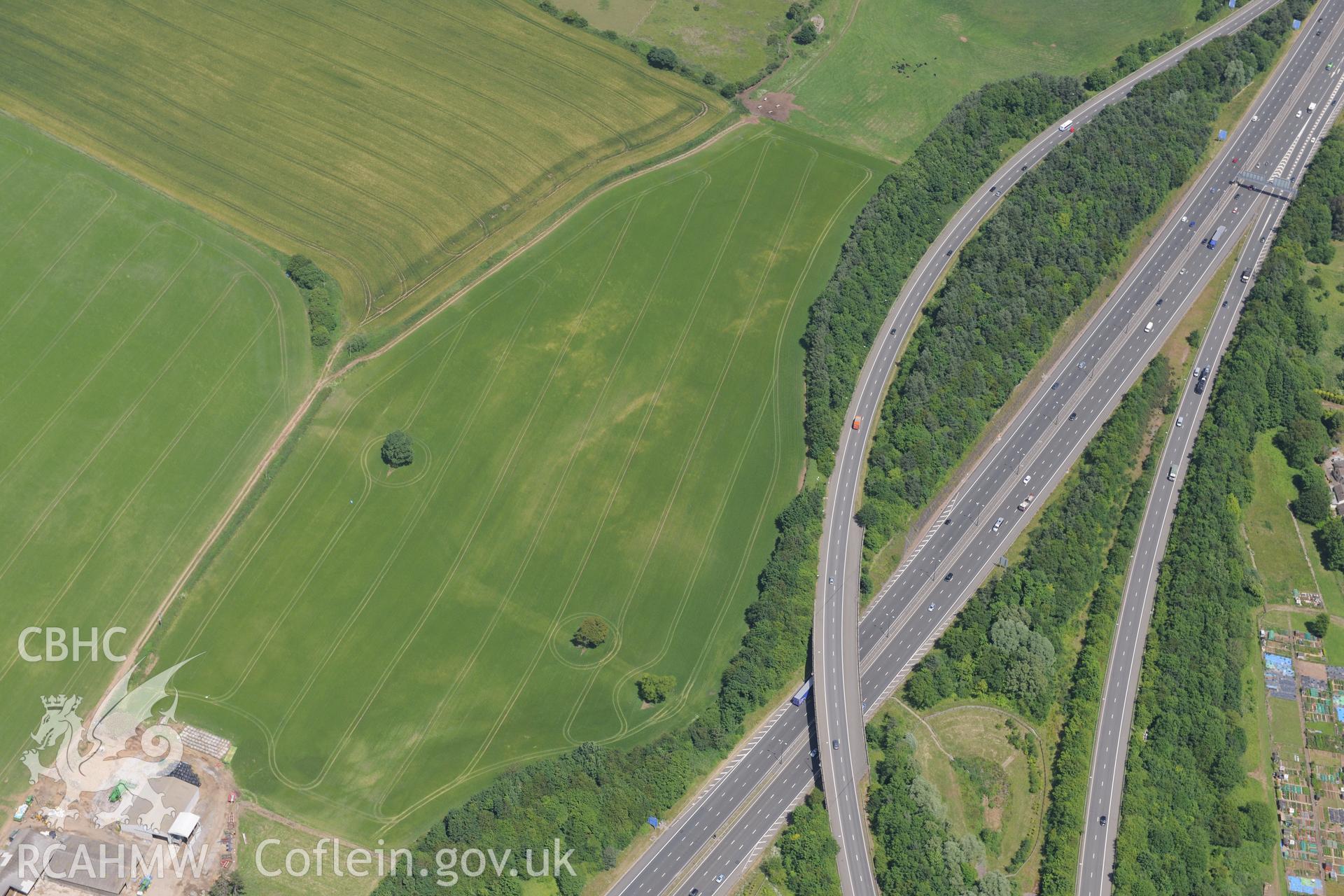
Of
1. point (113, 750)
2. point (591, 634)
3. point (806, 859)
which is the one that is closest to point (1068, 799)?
point (806, 859)

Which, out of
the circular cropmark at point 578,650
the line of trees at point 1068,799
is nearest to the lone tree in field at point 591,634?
the circular cropmark at point 578,650

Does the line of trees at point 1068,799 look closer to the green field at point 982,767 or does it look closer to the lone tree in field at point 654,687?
the green field at point 982,767

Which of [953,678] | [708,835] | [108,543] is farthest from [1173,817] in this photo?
[108,543]

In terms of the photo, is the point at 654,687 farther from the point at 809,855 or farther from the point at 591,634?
the point at 809,855

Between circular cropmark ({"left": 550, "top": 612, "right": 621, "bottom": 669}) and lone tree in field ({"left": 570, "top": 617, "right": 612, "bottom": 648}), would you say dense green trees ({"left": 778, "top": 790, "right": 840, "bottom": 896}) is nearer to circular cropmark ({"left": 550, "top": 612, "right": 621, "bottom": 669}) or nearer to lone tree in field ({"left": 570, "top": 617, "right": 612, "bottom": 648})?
circular cropmark ({"left": 550, "top": 612, "right": 621, "bottom": 669})

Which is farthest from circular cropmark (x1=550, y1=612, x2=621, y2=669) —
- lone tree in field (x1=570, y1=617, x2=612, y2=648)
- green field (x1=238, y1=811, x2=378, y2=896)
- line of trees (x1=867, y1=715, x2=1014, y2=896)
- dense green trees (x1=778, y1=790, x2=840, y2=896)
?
line of trees (x1=867, y1=715, x2=1014, y2=896)

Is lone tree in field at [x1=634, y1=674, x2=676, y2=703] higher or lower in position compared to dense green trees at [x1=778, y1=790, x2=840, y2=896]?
higher
